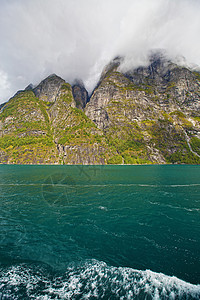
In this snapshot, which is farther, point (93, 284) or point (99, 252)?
point (99, 252)

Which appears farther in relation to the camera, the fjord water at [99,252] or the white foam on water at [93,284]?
the fjord water at [99,252]

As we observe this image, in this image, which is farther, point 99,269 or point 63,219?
point 63,219

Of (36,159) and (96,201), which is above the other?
(36,159)

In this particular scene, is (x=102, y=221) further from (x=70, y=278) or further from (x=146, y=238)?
Answer: (x=70, y=278)

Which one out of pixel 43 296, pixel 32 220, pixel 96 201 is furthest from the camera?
pixel 96 201

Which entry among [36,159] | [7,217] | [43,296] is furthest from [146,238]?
[36,159]

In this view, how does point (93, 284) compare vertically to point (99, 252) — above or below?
above

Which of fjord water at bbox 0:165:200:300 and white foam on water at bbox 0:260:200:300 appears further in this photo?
fjord water at bbox 0:165:200:300

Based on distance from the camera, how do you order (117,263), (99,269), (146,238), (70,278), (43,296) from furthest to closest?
(146,238), (117,263), (99,269), (70,278), (43,296)
